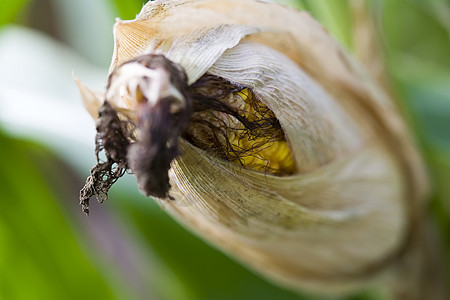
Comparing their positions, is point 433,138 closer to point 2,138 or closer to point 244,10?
point 244,10

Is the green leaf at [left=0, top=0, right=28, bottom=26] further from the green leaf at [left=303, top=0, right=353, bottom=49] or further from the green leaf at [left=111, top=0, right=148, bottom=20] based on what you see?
the green leaf at [left=303, top=0, right=353, bottom=49]

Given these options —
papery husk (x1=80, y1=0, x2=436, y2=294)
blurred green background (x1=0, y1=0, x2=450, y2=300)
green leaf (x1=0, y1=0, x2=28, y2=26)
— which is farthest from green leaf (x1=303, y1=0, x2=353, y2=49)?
green leaf (x1=0, y1=0, x2=28, y2=26)

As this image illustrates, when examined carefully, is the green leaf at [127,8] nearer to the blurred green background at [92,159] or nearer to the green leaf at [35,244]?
the blurred green background at [92,159]

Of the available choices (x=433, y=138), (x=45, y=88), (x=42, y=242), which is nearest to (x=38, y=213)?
(x=42, y=242)

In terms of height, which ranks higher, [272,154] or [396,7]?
[396,7]

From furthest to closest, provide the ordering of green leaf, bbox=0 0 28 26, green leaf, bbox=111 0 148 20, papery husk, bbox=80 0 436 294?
green leaf, bbox=0 0 28 26 < green leaf, bbox=111 0 148 20 < papery husk, bbox=80 0 436 294

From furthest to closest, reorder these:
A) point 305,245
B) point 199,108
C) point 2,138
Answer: point 2,138 → point 305,245 → point 199,108
